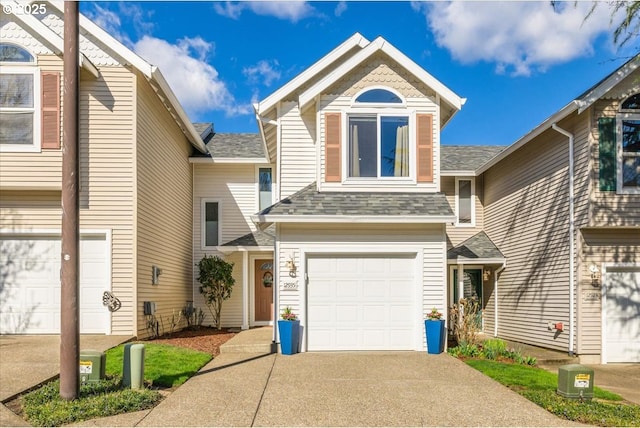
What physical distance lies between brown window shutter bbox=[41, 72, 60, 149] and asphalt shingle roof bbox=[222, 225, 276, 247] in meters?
5.82

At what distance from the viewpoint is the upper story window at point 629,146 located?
417 inches

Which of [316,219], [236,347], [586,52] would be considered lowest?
[236,347]

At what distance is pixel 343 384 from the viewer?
7723mm

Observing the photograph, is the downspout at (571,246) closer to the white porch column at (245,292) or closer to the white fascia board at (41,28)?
the white porch column at (245,292)

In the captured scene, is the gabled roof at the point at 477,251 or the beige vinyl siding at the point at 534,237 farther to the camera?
the gabled roof at the point at 477,251

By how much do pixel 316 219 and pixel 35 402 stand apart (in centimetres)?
594

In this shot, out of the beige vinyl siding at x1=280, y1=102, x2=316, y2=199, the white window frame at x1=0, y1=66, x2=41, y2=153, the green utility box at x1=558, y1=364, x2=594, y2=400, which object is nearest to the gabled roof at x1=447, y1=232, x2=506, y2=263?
the beige vinyl siding at x1=280, y1=102, x2=316, y2=199

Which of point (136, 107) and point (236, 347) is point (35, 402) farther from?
point (136, 107)

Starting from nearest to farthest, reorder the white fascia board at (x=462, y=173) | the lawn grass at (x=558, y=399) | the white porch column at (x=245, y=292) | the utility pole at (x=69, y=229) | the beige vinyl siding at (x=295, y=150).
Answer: the lawn grass at (x=558, y=399), the utility pole at (x=69, y=229), the beige vinyl siding at (x=295, y=150), the white porch column at (x=245, y=292), the white fascia board at (x=462, y=173)

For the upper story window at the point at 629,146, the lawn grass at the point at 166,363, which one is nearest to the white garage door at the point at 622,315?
the upper story window at the point at 629,146

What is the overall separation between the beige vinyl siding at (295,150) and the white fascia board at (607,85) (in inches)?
228

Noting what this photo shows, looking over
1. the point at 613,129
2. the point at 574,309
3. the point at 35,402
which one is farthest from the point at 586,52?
the point at 35,402

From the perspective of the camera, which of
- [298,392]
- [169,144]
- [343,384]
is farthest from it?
[169,144]

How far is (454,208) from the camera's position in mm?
16328
